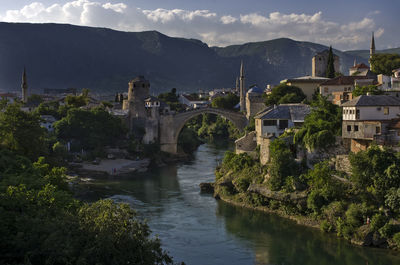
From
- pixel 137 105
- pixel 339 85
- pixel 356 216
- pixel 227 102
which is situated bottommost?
pixel 356 216

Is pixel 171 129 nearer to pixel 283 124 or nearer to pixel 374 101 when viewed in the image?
pixel 283 124

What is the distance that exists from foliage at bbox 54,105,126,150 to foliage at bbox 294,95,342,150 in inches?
981

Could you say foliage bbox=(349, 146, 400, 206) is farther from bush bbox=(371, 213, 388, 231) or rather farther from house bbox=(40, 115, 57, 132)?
house bbox=(40, 115, 57, 132)

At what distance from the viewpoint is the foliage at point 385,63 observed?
48781 millimetres

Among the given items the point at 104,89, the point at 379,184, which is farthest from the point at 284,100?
the point at 104,89

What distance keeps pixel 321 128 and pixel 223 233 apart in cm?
913

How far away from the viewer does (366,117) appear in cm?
2738

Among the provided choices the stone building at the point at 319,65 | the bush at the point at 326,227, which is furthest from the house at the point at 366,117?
the stone building at the point at 319,65

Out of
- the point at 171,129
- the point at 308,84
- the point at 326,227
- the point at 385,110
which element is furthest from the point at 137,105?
the point at 326,227

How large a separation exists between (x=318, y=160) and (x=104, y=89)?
141 meters

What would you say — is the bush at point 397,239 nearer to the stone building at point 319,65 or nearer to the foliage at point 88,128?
the foliage at point 88,128

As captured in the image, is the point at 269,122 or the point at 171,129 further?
the point at 171,129

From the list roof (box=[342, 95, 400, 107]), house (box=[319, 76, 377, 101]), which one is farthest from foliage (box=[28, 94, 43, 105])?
roof (box=[342, 95, 400, 107])

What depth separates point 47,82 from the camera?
168500 mm
